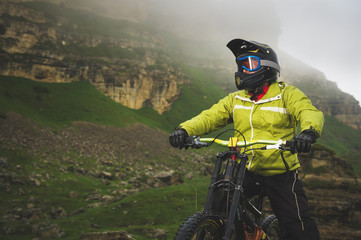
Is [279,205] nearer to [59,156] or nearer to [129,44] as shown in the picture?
[59,156]

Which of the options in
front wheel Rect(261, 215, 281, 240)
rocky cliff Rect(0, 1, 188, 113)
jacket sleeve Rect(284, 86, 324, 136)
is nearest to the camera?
jacket sleeve Rect(284, 86, 324, 136)

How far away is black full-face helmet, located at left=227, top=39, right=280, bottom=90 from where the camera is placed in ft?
16.4

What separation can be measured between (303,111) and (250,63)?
1266mm

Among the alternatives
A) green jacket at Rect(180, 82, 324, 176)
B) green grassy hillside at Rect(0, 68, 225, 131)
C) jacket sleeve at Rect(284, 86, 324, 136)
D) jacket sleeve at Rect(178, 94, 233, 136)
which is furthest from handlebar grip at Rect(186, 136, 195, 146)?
green grassy hillside at Rect(0, 68, 225, 131)

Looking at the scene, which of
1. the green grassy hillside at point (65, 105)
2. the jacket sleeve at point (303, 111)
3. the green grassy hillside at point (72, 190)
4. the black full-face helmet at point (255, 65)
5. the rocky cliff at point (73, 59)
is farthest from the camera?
the rocky cliff at point (73, 59)

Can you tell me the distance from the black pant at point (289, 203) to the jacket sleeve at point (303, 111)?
3.07ft

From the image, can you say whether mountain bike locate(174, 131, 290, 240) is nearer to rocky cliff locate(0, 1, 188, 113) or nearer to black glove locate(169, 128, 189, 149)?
black glove locate(169, 128, 189, 149)

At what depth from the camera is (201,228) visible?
3627mm

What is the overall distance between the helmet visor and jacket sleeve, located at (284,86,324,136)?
0.64 meters

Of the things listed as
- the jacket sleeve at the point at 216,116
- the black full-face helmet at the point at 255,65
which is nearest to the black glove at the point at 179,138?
the jacket sleeve at the point at 216,116

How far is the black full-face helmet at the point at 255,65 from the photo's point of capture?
4996 mm

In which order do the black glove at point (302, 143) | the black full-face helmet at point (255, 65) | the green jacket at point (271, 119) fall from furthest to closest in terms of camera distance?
the black full-face helmet at point (255, 65), the green jacket at point (271, 119), the black glove at point (302, 143)

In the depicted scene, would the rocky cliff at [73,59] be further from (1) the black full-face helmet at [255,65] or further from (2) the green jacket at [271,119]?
(2) the green jacket at [271,119]

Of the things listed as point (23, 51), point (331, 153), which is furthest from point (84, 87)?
point (331, 153)
